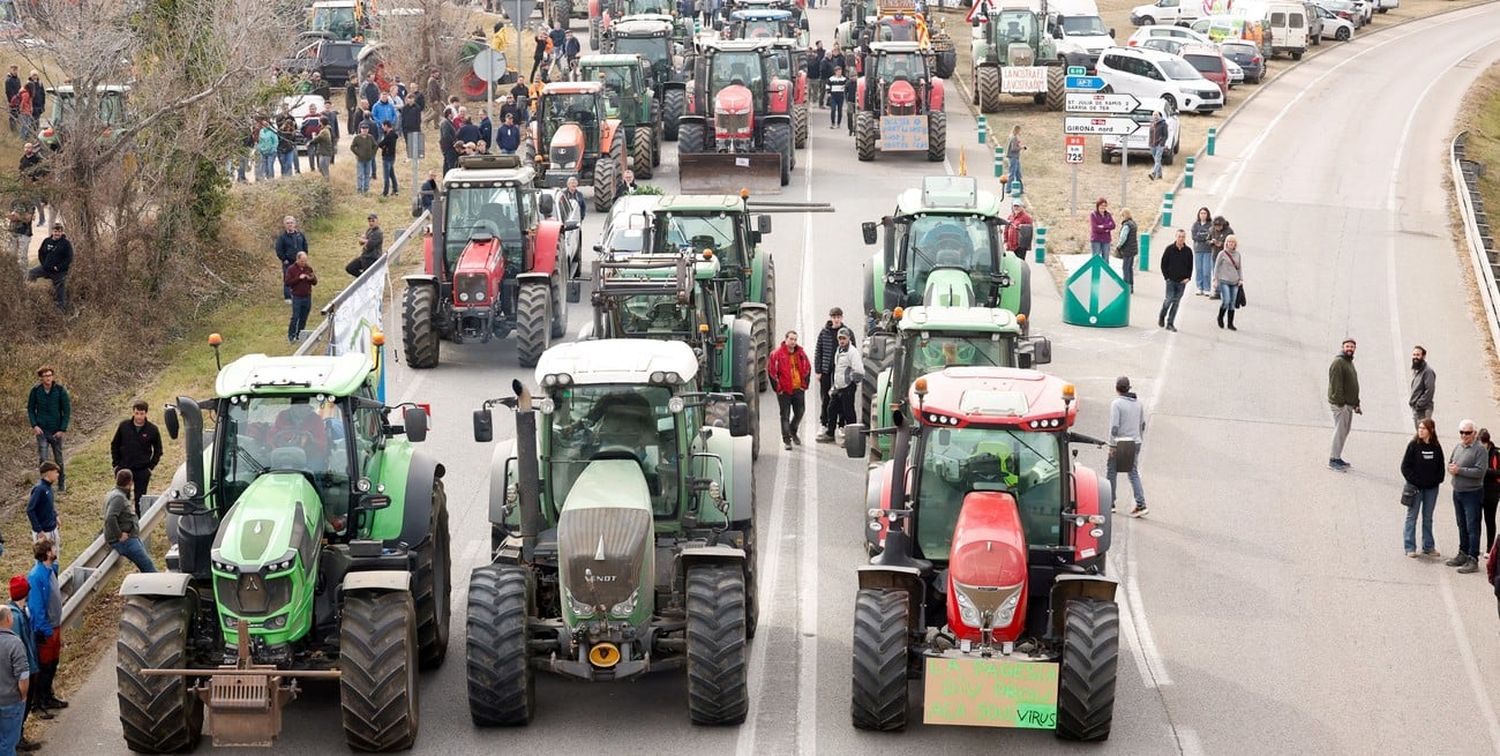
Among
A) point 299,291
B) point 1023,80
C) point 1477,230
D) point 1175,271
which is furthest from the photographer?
point 1023,80

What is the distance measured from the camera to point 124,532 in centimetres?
1681

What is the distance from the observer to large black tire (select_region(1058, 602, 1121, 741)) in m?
13.9

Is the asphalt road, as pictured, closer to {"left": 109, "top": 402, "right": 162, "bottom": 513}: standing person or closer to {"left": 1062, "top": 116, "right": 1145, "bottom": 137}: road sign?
{"left": 1062, "top": 116, "right": 1145, "bottom": 137}: road sign

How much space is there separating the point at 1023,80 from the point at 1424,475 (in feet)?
95.6

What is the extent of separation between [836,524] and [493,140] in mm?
21732

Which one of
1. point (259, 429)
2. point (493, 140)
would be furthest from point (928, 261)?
point (493, 140)

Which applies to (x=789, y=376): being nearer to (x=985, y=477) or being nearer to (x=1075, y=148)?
(x=985, y=477)

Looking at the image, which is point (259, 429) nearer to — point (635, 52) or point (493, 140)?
point (493, 140)

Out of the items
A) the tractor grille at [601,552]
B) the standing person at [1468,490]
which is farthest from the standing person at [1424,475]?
the tractor grille at [601,552]

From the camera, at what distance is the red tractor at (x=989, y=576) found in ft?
45.6

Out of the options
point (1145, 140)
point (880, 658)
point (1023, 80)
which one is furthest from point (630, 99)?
point (880, 658)

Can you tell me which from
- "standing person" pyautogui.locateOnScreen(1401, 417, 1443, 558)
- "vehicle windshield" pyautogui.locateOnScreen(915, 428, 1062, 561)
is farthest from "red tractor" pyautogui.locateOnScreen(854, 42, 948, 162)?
"vehicle windshield" pyautogui.locateOnScreen(915, 428, 1062, 561)

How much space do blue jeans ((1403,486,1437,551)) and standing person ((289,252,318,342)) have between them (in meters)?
14.4

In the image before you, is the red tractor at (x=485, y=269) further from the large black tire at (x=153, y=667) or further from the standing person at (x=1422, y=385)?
the large black tire at (x=153, y=667)
